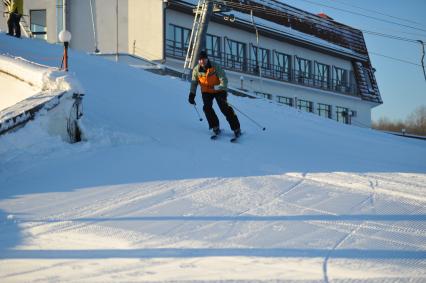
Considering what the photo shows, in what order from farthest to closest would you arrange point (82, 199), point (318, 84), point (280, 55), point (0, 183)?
point (318, 84)
point (280, 55)
point (0, 183)
point (82, 199)

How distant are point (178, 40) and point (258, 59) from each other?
7.09 m

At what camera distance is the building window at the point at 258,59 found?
35.8m

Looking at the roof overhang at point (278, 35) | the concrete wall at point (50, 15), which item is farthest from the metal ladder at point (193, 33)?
the concrete wall at point (50, 15)

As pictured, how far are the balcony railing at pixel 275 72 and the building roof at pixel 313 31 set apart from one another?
2.08 metres

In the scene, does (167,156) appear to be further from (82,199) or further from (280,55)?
(280,55)

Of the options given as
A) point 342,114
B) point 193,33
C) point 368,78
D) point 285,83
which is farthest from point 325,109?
point 193,33

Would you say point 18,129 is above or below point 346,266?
above

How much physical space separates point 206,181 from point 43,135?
8.45 feet

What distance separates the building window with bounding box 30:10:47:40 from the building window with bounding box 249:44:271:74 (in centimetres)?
1294

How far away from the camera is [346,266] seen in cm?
438

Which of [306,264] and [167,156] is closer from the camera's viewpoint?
[306,264]

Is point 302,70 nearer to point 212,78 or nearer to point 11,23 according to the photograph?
point 11,23

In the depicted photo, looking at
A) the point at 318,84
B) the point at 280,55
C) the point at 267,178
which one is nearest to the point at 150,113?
the point at 267,178

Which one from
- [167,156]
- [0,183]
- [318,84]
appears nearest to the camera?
[0,183]
